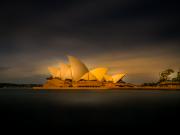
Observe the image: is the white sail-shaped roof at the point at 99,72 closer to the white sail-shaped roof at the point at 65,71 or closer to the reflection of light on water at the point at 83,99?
the white sail-shaped roof at the point at 65,71

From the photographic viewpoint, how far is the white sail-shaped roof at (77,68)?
106 meters

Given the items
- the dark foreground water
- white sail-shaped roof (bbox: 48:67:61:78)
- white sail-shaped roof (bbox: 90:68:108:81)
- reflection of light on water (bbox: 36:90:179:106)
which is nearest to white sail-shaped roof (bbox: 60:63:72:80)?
white sail-shaped roof (bbox: 48:67:61:78)

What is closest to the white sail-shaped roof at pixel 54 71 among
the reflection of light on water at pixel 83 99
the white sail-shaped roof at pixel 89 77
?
the white sail-shaped roof at pixel 89 77

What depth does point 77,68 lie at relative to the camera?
4478 inches

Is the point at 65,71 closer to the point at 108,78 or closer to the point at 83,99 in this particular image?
the point at 108,78

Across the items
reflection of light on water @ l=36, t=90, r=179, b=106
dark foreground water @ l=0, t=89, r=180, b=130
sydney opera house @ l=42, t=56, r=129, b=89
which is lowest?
dark foreground water @ l=0, t=89, r=180, b=130

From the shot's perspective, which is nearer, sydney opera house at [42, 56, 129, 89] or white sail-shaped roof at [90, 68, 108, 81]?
sydney opera house at [42, 56, 129, 89]

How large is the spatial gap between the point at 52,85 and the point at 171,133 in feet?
434

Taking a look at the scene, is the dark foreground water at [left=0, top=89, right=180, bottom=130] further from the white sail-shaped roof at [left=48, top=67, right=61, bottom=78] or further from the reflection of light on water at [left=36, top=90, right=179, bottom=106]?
the white sail-shaped roof at [left=48, top=67, right=61, bottom=78]

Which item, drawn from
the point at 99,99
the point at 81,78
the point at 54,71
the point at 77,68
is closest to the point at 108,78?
the point at 81,78

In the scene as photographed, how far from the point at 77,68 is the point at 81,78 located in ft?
51.5

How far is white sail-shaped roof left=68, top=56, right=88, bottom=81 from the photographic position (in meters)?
106

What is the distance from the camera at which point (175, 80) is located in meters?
137

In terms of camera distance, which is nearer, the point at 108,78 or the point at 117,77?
the point at 108,78
